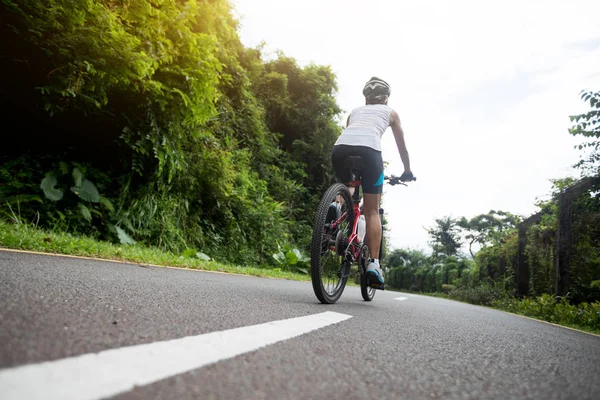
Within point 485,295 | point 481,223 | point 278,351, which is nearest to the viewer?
point 278,351

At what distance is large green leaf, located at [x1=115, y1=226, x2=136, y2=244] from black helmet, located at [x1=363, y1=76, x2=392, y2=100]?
4.22 metres

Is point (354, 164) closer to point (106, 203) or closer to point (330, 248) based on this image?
point (330, 248)

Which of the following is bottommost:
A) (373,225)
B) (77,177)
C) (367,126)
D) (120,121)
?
(373,225)

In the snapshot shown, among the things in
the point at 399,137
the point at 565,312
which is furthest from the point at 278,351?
the point at 565,312

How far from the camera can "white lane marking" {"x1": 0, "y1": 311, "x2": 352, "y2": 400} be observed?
2.30 ft

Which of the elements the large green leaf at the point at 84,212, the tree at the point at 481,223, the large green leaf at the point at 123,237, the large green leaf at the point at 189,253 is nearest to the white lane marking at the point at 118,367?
the large green leaf at the point at 84,212

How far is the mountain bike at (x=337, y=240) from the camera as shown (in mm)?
2906

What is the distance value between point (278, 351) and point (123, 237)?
5201 mm

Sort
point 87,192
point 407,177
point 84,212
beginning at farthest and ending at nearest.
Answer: point 87,192 → point 84,212 → point 407,177

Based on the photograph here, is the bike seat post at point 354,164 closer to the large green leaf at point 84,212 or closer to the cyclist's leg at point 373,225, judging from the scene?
the cyclist's leg at point 373,225

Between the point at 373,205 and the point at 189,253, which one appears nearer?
the point at 373,205

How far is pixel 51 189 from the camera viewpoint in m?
5.00

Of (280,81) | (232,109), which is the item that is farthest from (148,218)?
(280,81)

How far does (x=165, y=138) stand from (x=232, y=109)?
192 inches
